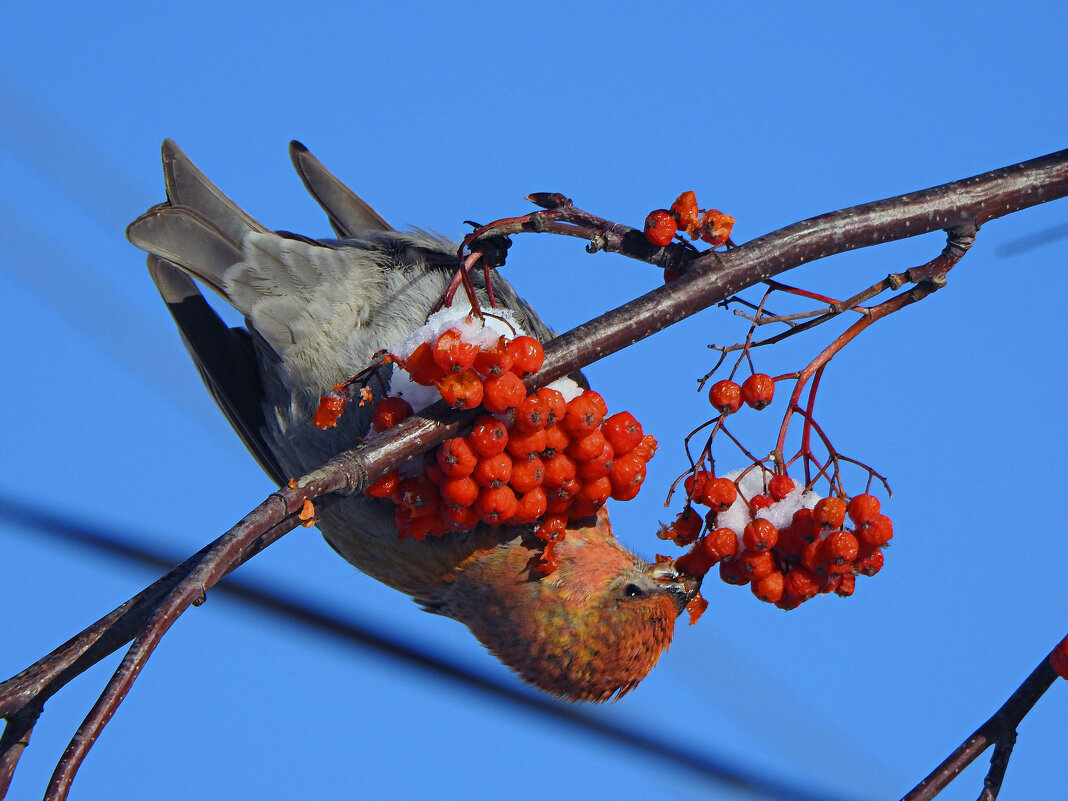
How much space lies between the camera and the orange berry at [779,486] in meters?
2.73

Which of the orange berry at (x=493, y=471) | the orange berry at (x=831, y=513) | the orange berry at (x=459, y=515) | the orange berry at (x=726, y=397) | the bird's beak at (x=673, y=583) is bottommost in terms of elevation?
the orange berry at (x=459, y=515)

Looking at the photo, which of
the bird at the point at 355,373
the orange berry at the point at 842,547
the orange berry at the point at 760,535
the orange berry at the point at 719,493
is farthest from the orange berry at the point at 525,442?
the bird at the point at 355,373

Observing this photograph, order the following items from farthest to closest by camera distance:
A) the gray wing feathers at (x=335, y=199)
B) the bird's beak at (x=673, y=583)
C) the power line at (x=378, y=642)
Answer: the gray wing feathers at (x=335, y=199) < the bird's beak at (x=673, y=583) < the power line at (x=378, y=642)

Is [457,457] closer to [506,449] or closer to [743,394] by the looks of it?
[506,449]

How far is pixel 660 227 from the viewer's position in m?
2.42

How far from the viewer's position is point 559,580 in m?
3.66

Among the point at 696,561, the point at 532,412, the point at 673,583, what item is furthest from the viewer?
the point at 673,583

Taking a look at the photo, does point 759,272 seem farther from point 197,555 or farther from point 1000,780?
point 197,555

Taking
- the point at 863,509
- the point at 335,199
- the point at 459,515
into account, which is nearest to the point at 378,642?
the point at 459,515

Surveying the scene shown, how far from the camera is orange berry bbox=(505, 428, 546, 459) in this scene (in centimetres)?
247

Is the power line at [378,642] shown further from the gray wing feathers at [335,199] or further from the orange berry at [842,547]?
the gray wing feathers at [335,199]

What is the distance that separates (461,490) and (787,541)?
82cm

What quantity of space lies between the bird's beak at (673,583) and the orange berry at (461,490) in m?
1.31

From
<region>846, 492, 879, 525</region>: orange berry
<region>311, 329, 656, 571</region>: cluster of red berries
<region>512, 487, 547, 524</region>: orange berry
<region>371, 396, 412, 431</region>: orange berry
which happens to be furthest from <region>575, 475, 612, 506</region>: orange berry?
<region>846, 492, 879, 525</region>: orange berry
